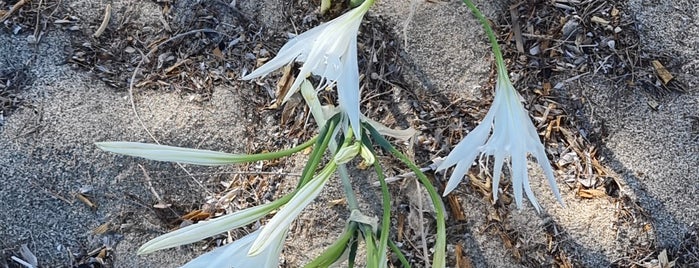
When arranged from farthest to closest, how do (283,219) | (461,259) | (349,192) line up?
(461,259)
(349,192)
(283,219)

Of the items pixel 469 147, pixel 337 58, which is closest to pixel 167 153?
pixel 337 58

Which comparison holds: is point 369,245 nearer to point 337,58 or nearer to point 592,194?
point 337,58

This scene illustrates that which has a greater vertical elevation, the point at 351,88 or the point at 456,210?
the point at 351,88

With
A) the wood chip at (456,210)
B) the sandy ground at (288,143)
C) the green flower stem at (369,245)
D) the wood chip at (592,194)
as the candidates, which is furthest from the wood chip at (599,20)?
the green flower stem at (369,245)

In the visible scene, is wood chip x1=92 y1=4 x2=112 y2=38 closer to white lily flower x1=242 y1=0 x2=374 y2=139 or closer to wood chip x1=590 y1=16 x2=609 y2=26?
white lily flower x1=242 y1=0 x2=374 y2=139

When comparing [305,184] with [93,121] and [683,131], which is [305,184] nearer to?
[93,121]

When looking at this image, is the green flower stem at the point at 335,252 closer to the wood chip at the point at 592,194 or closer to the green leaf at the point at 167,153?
the green leaf at the point at 167,153

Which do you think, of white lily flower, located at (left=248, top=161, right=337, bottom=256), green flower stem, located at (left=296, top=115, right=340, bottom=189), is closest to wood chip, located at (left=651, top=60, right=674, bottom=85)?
green flower stem, located at (left=296, top=115, right=340, bottom=189)

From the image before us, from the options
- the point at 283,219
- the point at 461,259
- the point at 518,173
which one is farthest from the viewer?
the point at 461,259
